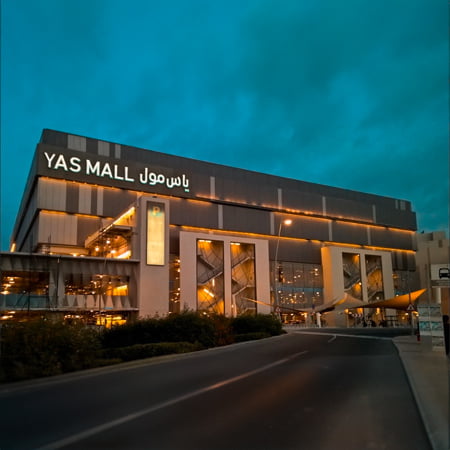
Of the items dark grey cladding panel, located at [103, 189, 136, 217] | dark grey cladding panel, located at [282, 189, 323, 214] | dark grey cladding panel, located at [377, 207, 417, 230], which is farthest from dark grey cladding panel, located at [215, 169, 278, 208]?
dark grey cladding panel, located at [377, 207, 417, 230]

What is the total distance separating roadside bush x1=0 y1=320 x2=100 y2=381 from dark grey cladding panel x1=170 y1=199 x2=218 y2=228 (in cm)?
4166

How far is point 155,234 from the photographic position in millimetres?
41875

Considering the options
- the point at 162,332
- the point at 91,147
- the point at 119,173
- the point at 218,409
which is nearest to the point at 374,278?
the point at 119,173

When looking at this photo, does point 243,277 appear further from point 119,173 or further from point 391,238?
point 391,238

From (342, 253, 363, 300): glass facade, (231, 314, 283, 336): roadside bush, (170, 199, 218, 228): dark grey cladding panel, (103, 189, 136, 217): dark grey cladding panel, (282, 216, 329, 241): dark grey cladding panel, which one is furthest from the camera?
(342, 253, 363, 300): glass facade

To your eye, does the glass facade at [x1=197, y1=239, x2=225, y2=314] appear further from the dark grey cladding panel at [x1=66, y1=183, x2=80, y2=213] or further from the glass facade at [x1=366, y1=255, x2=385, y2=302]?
the glass facade at [x1=366, y1=255, x2=385, y2=302]

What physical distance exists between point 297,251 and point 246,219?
949 cm

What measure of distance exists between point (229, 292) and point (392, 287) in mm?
29474

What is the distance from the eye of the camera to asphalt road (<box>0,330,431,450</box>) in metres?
6.86

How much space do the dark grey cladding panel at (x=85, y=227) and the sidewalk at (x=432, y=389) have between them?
3962 cm

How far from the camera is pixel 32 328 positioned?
14227mm

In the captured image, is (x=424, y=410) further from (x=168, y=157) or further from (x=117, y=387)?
(x=168, y=157)

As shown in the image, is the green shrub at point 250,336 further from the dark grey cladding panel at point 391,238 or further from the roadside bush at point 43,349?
the dark grey cladding panel at point 391,238

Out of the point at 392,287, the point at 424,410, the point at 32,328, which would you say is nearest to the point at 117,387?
the point at 32,328
